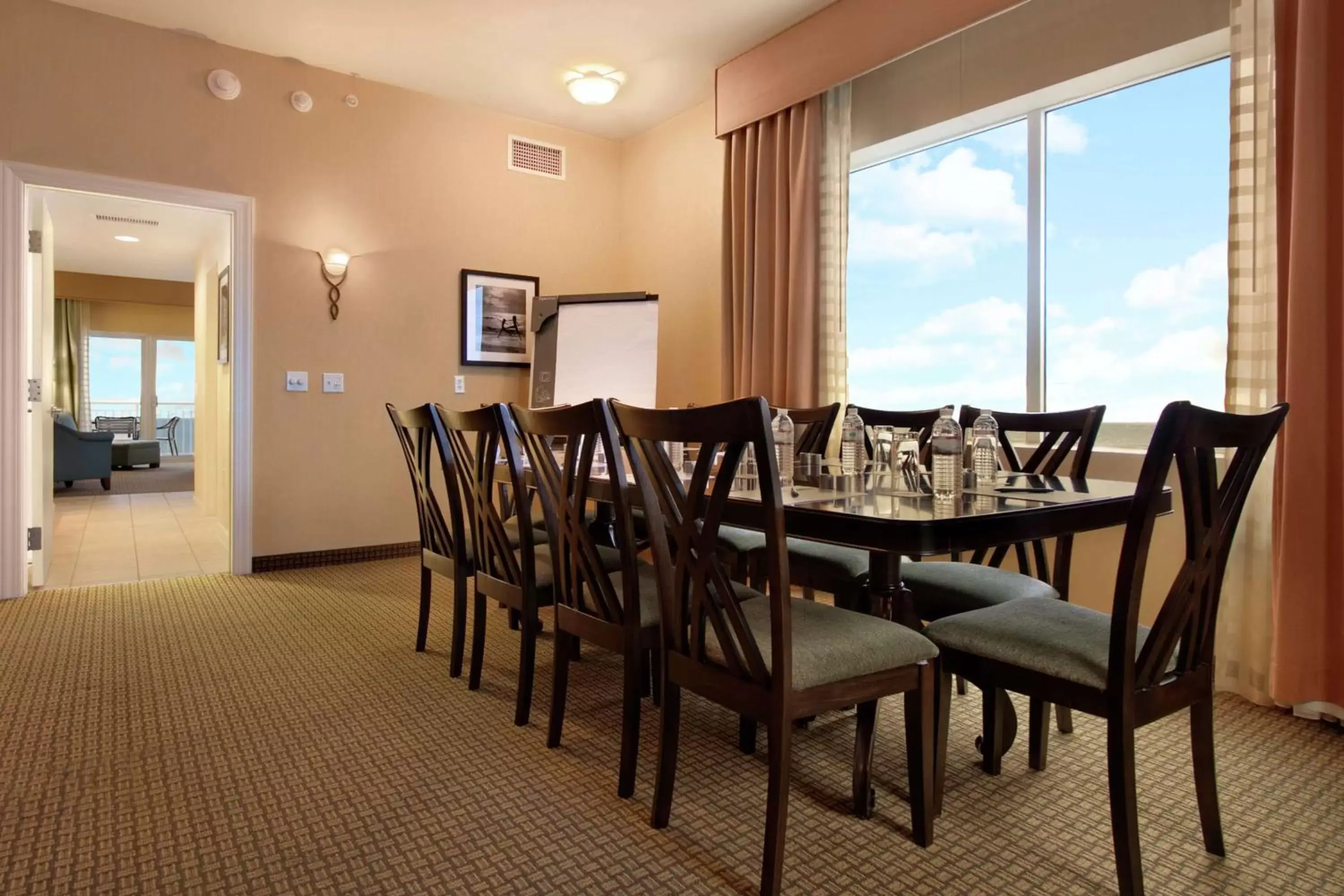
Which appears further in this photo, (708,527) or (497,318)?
(497,318)

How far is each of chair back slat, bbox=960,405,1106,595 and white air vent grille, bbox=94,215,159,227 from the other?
6459mm

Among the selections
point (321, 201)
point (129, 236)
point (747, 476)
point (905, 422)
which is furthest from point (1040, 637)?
point (129, 236)

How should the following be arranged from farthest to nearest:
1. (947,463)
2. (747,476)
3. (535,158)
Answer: (535,158), (747,476), (947,463)

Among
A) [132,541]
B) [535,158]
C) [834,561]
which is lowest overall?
[132,541]

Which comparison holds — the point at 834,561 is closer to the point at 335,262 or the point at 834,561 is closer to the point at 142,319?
the point at 335,262

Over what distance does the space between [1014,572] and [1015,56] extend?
2.28m

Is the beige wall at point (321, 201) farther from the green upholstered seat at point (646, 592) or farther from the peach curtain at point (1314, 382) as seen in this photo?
the peach curtain at point (1314, 382)

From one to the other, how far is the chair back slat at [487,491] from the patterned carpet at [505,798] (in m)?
0.44

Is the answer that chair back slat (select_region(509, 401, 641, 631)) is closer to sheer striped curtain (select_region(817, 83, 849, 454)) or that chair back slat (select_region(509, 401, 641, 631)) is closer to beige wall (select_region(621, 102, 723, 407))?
sheer striped curtain (select_region(817, 83, 849, 454))

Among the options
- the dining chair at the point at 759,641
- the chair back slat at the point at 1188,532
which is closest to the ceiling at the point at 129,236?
the dining chair at the point at 759,641

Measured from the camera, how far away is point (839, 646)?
1.49 meters

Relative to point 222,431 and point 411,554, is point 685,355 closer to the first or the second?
point 411,554

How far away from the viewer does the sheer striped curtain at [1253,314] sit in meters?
2.41

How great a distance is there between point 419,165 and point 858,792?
4367mm
